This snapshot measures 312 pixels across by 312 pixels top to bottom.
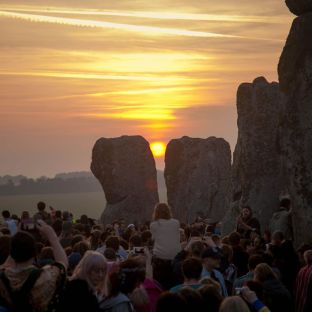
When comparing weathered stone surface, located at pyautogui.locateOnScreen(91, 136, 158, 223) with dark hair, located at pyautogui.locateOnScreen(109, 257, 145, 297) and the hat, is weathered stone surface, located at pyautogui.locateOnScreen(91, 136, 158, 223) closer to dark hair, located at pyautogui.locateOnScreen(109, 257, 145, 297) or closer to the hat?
the hat

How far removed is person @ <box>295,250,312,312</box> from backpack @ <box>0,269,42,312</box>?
15.8 feet

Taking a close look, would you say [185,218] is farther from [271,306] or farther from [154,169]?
[271,306]

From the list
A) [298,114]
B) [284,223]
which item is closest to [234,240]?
[284,223]

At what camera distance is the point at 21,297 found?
7.49 meters

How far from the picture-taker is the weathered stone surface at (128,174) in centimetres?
4247

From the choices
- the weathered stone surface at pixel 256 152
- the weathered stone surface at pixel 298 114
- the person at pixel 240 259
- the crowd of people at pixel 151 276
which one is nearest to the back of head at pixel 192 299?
the crowd of people at pixel 151 276

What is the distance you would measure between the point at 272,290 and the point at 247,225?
330 inches

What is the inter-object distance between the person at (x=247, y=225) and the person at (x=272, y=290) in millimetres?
7041

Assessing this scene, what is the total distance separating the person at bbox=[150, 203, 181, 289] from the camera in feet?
43.9

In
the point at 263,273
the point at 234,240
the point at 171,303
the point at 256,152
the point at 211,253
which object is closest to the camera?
the point at 171,303

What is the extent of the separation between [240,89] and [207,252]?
62.3ft

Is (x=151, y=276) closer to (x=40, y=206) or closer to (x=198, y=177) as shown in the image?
(x=40, y=206)

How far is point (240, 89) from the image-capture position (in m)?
29.3

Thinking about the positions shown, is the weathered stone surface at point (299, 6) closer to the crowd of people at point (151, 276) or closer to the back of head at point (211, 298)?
the crowd of people at point (151, 276)
